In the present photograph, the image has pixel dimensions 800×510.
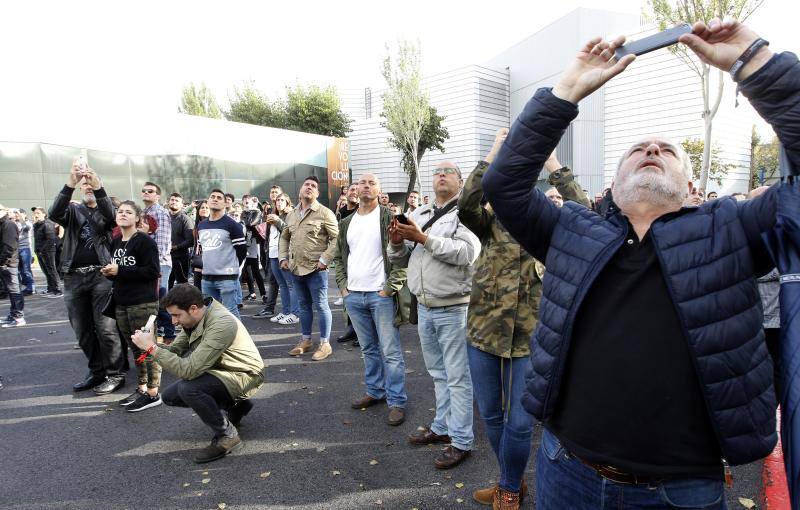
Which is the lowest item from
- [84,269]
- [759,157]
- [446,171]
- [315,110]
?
[84,269]

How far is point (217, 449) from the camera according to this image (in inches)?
144

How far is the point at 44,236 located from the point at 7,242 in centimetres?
361

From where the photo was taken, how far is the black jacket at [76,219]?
16.1ft

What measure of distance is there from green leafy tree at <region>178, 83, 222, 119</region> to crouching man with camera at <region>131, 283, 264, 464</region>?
45591mm

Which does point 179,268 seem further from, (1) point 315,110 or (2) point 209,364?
(1) point 315,110

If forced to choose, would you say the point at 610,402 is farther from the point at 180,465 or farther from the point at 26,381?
the point at 26,381

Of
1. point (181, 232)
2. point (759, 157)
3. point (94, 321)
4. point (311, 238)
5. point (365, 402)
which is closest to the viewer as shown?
point (365, 402)

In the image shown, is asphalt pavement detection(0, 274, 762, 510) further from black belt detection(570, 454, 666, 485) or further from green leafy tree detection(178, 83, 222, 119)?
green leafy tree detection(178, 83, 222, 119)

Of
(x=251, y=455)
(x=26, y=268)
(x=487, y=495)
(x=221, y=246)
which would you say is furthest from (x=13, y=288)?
(x=487, y=495)

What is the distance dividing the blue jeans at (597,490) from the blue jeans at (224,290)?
520cm

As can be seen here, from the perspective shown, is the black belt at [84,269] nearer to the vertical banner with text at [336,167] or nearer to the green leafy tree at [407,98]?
the vertical banner with text at [336,167]

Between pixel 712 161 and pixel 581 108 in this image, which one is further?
pixel 581 108

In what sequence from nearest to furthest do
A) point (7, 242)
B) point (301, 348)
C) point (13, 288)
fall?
point (301, 348) < point (7, 242) < point (13, 288)

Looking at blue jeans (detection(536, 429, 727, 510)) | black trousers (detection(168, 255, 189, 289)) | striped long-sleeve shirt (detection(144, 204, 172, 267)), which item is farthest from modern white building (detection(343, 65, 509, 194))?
blue jeans (detection(536, 429, 727, 510))
